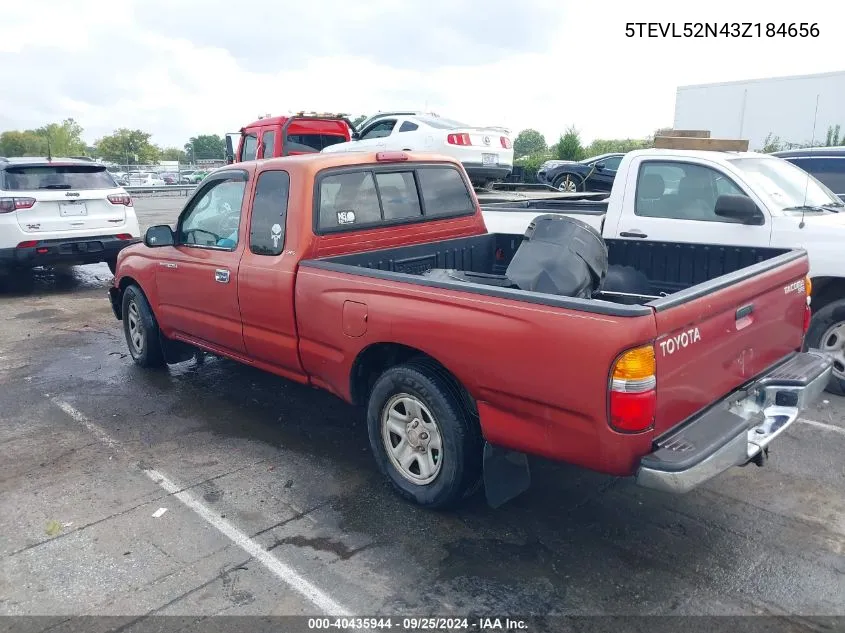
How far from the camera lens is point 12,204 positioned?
9.35 metres

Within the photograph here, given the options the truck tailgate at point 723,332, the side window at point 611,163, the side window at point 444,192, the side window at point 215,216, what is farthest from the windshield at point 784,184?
the side window at point 611,163

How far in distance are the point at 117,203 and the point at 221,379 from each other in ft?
17.8

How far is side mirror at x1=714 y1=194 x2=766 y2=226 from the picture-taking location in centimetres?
543

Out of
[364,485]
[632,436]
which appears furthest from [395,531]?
[632,436]

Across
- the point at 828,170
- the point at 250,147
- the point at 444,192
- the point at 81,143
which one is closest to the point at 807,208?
the point at 828,170

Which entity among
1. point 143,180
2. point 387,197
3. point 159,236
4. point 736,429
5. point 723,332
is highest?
point 387,197

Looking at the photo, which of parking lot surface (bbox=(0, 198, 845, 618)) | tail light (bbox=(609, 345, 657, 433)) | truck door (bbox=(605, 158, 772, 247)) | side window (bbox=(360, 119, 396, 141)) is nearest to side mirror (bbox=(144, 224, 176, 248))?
parking lot surface (bbox=(0, 198, 845, 618))

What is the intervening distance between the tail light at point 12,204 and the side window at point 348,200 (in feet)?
22.2

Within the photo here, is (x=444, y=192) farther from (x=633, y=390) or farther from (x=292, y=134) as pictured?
(x=292, y=134)

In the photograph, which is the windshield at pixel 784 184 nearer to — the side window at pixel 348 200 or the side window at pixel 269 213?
the side window at pixel 348 200

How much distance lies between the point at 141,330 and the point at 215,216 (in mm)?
1753

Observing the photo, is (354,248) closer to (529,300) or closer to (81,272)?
(529,300)

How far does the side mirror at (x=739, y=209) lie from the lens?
5.43m

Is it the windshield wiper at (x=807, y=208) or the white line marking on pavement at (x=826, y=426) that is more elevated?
the windshield wiper at (x=807, y=208)
